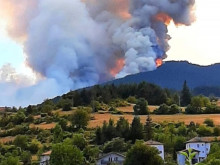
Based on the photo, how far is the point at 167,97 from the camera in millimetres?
143750

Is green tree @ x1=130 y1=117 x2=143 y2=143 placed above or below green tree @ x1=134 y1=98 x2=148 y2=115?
below

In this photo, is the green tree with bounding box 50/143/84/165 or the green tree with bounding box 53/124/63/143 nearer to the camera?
the green tree with bounding box 50/143/84/165

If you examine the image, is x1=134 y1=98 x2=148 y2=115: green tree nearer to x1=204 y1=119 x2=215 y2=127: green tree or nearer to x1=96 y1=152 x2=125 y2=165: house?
x1=204 y1=119 x2=215 y2=127: green tree

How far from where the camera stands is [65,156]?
190 ft

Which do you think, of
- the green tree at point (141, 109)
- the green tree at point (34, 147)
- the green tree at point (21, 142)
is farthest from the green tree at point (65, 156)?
the green tree at point (141, 109)

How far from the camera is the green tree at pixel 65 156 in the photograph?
189 ft

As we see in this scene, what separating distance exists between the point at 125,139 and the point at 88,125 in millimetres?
20450

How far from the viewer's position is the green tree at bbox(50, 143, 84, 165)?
57.6 m

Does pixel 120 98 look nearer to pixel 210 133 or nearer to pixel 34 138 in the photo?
pixel 34 138

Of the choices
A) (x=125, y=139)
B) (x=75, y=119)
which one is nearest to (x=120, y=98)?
(x=75, y=119)

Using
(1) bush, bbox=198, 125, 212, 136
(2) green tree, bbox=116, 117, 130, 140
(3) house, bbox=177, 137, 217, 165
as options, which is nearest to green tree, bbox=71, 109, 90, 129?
(2) green tree, bbox=116, 117, 130, 140

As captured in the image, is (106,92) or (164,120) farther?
(106,92)

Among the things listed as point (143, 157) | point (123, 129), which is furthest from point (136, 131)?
point (143, 157)

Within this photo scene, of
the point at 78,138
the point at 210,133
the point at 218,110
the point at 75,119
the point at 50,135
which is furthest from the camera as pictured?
the point at 218,110
